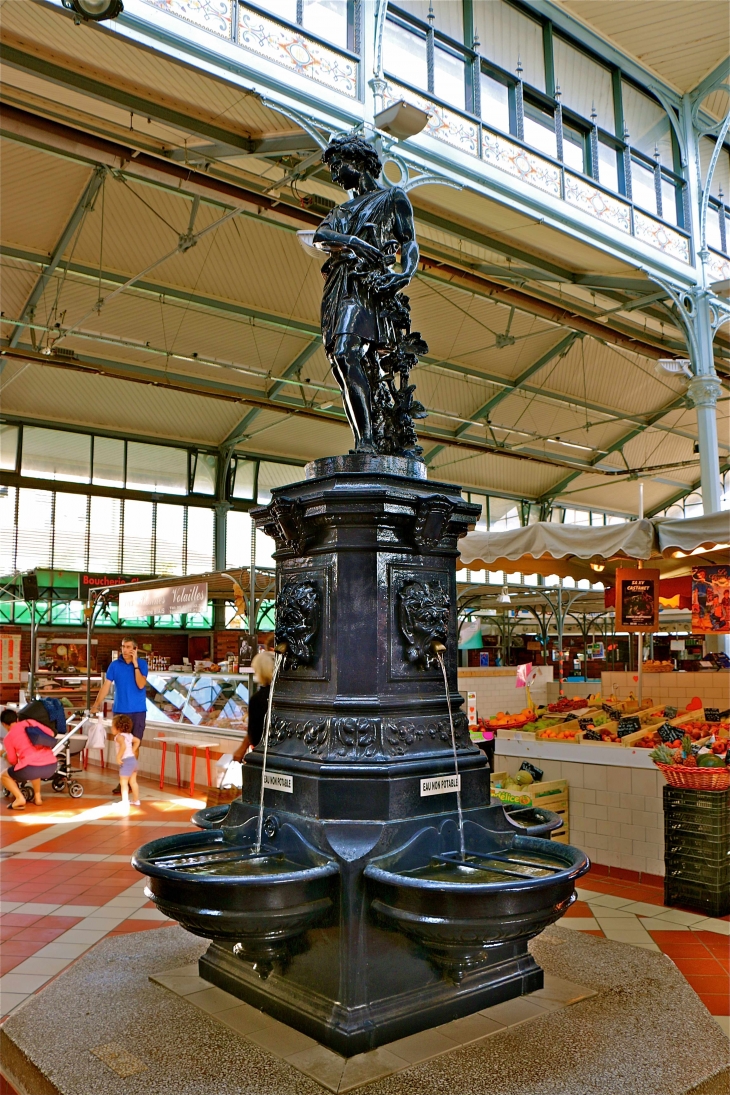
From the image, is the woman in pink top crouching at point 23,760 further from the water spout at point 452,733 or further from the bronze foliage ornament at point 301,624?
the water spout at point 452,733

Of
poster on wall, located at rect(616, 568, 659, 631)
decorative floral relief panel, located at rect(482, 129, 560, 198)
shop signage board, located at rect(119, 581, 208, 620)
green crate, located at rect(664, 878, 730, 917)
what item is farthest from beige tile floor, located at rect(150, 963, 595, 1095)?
decorative floral relief panel, located at rect(482, 129, 560, 198)

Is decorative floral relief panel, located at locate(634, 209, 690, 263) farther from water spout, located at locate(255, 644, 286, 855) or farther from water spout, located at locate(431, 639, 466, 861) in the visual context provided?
water spout, located at locate(255, 644, 286, 855)

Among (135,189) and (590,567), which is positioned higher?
(135,189)

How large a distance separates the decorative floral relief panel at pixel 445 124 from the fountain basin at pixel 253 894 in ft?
27.1

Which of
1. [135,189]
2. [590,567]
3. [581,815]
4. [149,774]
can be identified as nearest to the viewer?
[581,815]

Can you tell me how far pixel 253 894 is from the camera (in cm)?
259

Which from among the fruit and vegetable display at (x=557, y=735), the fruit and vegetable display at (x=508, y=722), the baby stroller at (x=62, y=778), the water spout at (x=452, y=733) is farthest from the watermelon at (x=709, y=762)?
the baby stroller at (x=62, y=778)

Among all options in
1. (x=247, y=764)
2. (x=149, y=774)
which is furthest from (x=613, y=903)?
(x=149, y=774)

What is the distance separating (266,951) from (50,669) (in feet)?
61.1

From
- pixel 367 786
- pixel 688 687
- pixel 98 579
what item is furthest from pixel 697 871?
pixel 98 579

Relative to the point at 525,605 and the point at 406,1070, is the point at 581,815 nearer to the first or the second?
the point at 406,1070

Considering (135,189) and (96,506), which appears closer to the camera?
(135,189)

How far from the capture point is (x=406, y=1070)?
254 centimetres

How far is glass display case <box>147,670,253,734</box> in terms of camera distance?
9.80 m
